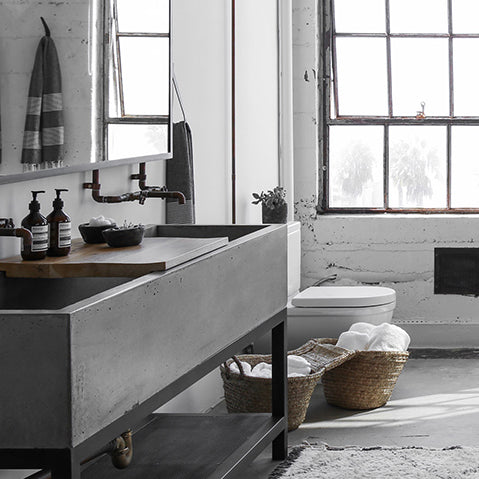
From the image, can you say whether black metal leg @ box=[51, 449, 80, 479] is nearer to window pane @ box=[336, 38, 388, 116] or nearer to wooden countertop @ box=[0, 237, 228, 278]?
A: wooden countertop @ box=[0, 237, 228, 278]

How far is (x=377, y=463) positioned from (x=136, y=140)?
152 cm

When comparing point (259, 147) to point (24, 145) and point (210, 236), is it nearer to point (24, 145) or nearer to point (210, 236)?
point (210, 236)

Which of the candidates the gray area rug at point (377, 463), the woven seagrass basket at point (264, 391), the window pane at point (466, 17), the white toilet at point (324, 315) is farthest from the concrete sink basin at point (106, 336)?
the window pane at point (466, 17)

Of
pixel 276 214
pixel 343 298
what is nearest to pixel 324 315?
pixel 343 298

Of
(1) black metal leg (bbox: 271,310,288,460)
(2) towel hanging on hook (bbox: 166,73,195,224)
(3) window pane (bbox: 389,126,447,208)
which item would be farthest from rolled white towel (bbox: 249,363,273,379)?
(3) window pane (bbox: 389,126,447,208)

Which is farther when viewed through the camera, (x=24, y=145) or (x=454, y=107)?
(x=454, y=107)

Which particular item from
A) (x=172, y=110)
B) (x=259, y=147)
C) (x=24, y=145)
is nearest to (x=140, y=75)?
(x=172, y=110)

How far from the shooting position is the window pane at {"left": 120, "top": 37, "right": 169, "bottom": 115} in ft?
10.6

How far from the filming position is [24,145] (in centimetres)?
247

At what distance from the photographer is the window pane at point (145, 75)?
3230mm

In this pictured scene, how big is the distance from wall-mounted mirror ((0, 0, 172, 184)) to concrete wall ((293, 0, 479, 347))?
2.41 meters

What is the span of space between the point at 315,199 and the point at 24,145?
3715 mm

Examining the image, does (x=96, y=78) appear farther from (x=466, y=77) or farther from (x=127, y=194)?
(x=466, y=77)

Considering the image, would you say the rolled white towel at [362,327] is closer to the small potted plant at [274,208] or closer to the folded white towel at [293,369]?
the folded white towel at [293,369]
